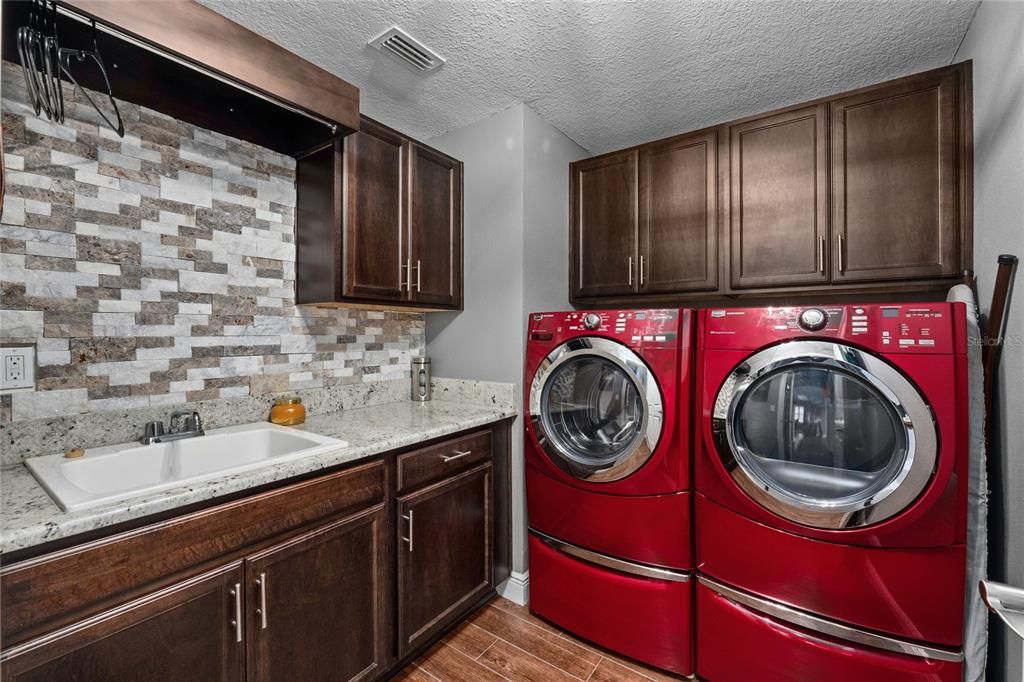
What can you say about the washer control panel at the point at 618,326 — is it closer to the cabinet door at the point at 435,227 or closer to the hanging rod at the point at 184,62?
the cabinet door at the point at 435,227

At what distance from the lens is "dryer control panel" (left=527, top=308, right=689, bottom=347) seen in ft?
5.88

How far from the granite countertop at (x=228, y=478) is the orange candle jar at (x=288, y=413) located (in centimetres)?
6

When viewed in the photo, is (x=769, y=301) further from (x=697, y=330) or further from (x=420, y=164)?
(x=420, y=164)

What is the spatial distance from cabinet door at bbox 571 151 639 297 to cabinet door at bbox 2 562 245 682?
6.78 ft

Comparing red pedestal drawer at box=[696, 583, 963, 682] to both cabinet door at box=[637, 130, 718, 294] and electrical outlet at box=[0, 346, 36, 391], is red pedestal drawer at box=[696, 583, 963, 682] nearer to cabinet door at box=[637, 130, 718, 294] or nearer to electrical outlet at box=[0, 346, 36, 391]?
cabinet door at box=[637, 130, 718, 294]

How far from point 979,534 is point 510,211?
2.12 m

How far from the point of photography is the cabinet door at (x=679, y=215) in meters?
2.25

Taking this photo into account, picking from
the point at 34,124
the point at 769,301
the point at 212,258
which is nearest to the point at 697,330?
the point at 769,301

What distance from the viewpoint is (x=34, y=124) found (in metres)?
1.44

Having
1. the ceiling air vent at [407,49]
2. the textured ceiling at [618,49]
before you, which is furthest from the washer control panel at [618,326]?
the ceiling air vent at [407,49]

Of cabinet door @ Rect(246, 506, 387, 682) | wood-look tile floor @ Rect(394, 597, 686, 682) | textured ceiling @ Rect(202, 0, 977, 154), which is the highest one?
textured ceiling @ Rect(202, 0, 977, 154)

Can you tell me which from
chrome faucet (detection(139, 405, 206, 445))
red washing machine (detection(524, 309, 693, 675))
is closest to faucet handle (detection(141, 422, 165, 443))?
chrome faucet (detection(139, 405, 206, 445))

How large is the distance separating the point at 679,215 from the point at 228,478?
2.20 metres

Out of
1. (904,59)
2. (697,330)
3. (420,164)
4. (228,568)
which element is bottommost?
(228,568)
